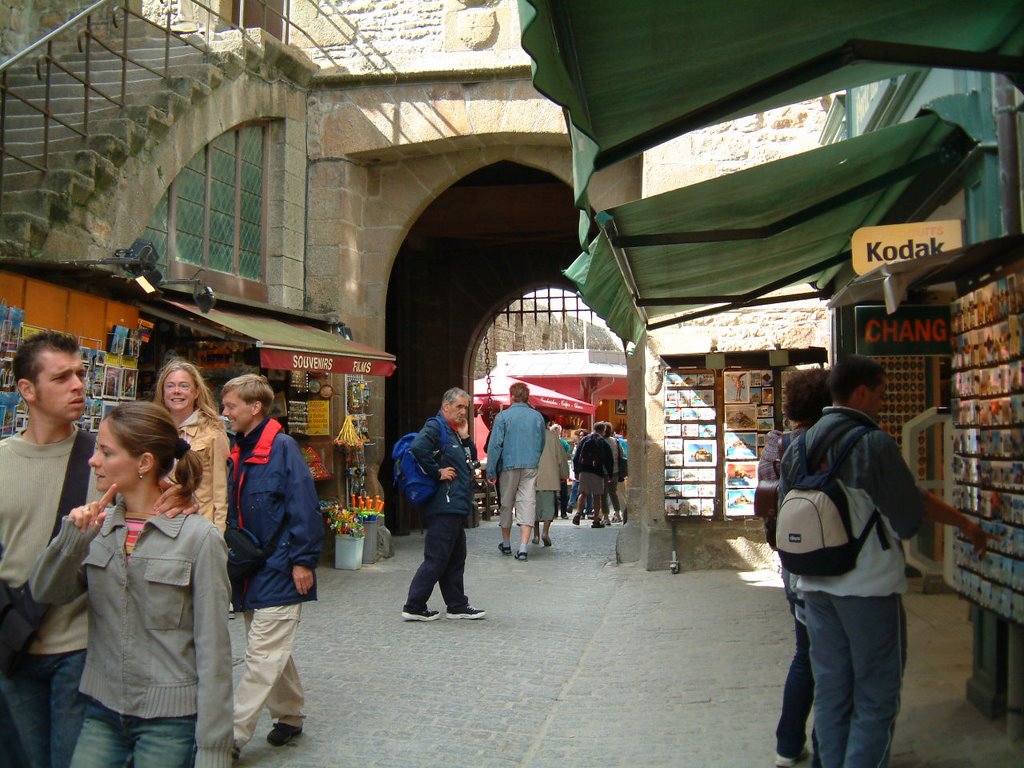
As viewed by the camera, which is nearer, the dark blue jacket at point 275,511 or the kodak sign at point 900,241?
the dark blue jacket at point 275,511

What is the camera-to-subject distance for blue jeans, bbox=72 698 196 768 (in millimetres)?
2510

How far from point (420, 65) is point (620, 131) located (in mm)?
7544

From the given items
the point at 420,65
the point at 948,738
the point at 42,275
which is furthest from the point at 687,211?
the point at 420,65

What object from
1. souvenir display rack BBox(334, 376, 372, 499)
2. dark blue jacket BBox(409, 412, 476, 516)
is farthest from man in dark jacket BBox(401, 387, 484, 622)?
souvenir display rack BBox(334, 376, 372, 499)

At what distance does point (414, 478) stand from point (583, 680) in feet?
6.60

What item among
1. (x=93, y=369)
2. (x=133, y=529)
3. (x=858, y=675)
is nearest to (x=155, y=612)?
(x=133, y=529)

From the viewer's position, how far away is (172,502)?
2.59m

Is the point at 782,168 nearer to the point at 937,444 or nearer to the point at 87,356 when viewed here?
the point at 937,444

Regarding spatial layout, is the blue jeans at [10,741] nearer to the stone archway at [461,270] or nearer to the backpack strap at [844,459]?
the backpack strap at [844,459]

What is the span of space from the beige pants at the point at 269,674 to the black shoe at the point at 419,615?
264 centimetres

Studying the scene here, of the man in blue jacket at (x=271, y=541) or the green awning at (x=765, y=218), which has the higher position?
the green awning at (x=765, y=218)

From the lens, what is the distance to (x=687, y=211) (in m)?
4.98

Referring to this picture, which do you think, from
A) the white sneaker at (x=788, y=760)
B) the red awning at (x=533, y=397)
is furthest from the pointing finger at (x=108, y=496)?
the red awning at (x=533, y=397)

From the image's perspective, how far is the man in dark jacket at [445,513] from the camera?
7.10 meters
